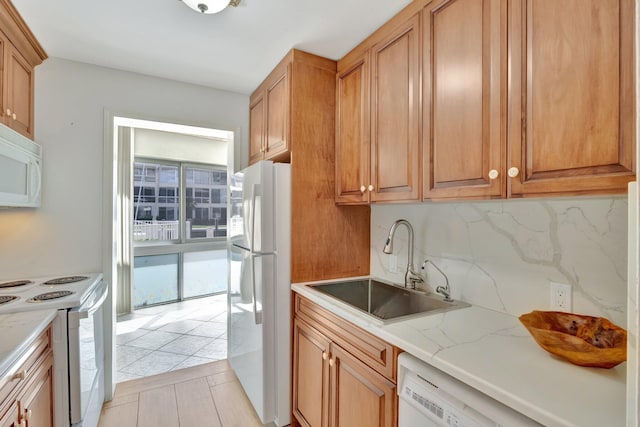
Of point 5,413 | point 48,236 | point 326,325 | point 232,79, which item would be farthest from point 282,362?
point 232,79

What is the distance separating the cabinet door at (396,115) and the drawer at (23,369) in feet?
5.57

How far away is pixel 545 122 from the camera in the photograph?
100 cm

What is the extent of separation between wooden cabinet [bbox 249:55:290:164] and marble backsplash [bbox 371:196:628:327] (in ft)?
3.28

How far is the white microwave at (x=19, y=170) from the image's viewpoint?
1.59 meters

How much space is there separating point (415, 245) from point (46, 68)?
2.77 m

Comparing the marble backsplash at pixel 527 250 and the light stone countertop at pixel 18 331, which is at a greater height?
the marble backsplash at pixel 527 250

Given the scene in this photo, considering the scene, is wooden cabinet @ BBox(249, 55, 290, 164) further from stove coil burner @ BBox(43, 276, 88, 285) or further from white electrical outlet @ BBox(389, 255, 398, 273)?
stove coil burner @ BBox(43, 276, 88, 285)

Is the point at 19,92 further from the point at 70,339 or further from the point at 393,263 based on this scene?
the point at 393,263

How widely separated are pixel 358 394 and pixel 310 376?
19.2 inches

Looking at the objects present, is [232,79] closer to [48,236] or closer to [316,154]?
[316,154]

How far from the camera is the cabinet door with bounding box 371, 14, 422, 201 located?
1.50 meters

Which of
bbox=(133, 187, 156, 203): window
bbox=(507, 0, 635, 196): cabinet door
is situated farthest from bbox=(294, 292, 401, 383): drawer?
bbox=(133, 187, 156, 203): window

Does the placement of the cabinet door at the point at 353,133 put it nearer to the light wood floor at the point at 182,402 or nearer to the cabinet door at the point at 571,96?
the cabinet door at the point at 571,96

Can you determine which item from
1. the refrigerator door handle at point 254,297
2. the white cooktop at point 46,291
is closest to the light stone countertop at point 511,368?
the refrigerator door handle at point 254,297
